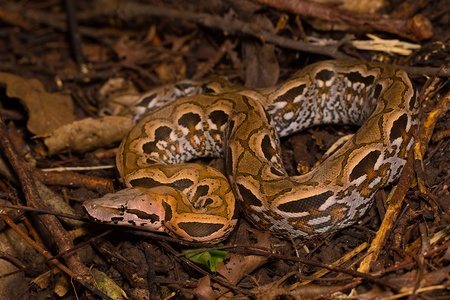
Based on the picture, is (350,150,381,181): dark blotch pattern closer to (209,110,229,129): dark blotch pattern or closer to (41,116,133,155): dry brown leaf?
(209,110,229,129): dark blotch pattern

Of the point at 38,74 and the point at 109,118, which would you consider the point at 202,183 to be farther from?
the point at 38,74

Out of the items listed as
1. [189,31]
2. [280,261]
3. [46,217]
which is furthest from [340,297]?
[189,31]

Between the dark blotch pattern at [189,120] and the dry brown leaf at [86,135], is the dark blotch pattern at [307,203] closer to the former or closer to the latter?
the dark blotch pattern at [189,120]

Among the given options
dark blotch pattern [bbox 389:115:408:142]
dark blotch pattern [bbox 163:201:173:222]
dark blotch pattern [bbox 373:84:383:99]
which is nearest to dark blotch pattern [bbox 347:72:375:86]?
dark blotch pattern [bbox 373:84:383:99]

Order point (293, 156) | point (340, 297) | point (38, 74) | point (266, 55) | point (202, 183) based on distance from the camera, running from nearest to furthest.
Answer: point (340, 297)
point (202, 183)
point (293, 156)
point (266, 55)
point (38, 74)

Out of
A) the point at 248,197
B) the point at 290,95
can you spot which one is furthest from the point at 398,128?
the point at 248,197

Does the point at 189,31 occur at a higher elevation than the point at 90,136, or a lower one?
higher

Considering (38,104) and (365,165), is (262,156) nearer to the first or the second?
(365,165)
